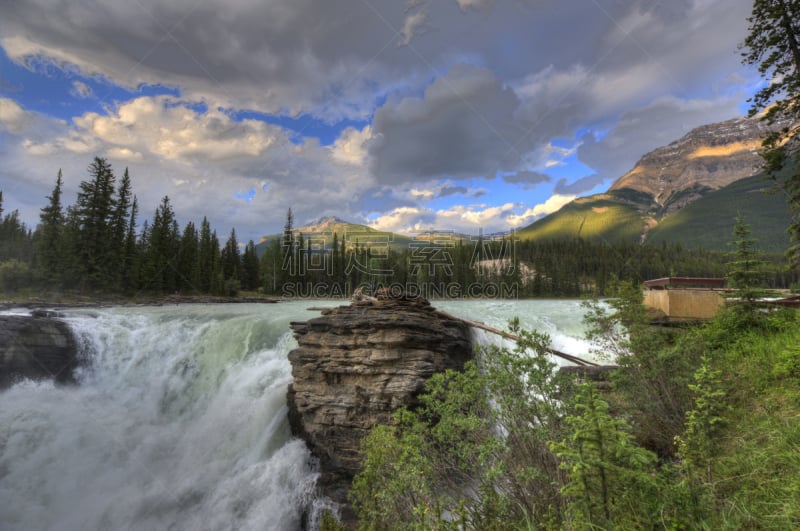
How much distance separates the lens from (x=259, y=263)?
75188 millimetres

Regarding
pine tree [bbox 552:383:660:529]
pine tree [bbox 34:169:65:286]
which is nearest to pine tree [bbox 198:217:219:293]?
pine tree [bbox 34:169:65:286]

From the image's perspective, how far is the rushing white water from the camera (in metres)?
8.75

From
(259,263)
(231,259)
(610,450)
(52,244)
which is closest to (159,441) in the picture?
(610,450)

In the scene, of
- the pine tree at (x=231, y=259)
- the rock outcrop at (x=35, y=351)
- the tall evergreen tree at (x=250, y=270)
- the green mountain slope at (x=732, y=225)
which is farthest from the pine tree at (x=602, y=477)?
the green mountain slope at (x=732, y=225)

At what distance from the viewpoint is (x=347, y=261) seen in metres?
82.9

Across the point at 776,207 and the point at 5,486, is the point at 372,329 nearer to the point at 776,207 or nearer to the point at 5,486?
the point at 5,486

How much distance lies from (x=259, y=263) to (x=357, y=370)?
237ft

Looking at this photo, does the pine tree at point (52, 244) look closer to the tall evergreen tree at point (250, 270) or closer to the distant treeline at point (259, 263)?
the distant treeline at point (259, 263)

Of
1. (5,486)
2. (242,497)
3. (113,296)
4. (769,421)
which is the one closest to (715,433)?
(769,421)

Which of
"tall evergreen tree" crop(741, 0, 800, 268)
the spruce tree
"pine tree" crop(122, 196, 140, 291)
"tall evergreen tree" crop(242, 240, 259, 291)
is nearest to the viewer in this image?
"tall evergreen tree" crop(741, 0, 800, 268)

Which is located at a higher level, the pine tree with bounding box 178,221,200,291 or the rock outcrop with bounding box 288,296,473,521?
the pine tree with bounding box 178,221,200,291

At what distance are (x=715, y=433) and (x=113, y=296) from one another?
50.3 m

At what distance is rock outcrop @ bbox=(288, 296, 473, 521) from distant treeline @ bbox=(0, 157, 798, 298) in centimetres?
286

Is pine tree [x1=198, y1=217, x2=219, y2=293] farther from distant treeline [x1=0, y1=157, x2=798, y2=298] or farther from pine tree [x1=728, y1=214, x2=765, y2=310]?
pine tree [x1=728, y1=214, x2=765, y2=310]
